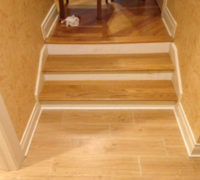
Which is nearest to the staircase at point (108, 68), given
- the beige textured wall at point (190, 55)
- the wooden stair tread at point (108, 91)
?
the wooden stair tread at point (108, 91)

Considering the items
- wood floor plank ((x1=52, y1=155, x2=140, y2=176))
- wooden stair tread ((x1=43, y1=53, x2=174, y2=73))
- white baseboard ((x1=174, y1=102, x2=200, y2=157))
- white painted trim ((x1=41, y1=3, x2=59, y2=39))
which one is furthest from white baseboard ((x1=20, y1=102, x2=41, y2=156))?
white baseboard ((x1=174, y1=102, x2=200, y2=157))

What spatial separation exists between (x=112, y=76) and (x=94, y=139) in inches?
26.2

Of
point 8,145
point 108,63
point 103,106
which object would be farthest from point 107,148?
point 108,63

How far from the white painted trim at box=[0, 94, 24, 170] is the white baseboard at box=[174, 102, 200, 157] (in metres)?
1.26

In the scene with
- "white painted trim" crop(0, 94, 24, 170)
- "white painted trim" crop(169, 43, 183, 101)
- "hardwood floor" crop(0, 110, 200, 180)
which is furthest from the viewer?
"white painted trim" crop(169, 43, 183, 101)

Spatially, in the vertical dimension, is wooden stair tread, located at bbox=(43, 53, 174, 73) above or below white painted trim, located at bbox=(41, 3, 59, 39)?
below

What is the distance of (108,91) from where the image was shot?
1.99 meters

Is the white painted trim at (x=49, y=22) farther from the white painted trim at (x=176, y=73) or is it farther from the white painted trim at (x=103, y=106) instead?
the white painted trim at (x=176, y=73)

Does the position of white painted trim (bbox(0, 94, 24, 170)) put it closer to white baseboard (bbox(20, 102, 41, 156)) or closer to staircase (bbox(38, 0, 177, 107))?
white baseboard (bbox(20, 102, 41, 156))

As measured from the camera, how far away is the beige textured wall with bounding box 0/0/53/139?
1.32 metres

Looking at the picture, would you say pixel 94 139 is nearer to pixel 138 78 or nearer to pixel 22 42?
pixel 138 78

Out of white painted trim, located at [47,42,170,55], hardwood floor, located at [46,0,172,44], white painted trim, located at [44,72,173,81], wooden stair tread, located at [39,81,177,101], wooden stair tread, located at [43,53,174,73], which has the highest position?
hardwood floor, located at [46,0,172,44]

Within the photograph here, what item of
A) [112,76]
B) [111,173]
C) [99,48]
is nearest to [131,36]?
[99,48]

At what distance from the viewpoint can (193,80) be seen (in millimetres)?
1558
